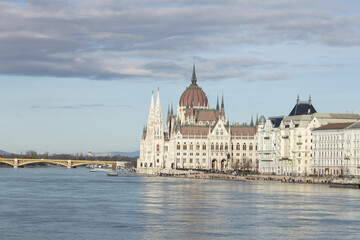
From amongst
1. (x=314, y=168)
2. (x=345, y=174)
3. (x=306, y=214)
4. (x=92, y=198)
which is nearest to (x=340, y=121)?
(x=314, y=168)

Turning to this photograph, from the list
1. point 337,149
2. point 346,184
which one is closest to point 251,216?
point 346,184

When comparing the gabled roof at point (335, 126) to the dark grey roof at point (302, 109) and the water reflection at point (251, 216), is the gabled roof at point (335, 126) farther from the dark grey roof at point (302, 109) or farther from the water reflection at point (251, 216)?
the water reflection at point (251, 216)

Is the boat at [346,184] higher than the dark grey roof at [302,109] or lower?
lower

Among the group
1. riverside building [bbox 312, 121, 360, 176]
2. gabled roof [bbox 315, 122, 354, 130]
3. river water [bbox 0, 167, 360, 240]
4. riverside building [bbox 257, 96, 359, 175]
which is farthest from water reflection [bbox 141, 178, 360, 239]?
riverside building [bbox 257, 96, 359, 175]

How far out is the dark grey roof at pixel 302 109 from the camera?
192 metres

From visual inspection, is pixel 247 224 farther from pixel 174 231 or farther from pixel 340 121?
pixel 340 121

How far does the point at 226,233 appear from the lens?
6309 cm

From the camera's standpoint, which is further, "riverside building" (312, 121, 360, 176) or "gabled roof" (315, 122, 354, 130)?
"gabled roof" (315, 122, 354, 130)

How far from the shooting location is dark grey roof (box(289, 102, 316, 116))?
192m

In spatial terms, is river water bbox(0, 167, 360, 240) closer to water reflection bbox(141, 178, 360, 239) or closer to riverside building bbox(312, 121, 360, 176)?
water reflection bbox(141, 178, 360, 239)

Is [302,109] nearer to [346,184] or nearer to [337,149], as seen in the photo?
[337,149]

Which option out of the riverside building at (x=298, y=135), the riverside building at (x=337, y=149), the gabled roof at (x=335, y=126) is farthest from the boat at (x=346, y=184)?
the riverside building at (x=298, y=135)

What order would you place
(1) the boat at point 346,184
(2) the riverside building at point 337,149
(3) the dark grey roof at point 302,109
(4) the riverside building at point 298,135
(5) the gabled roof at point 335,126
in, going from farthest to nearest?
1. (3) the dark grey roof at point 302,109
2. (4) the riverside building at point 298,135
3. (5) the gabled roof at point 335,126
4. (2) the riverside building at point 337,149
5. (1) the boat at point 346,184

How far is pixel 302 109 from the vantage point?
7598 inches
